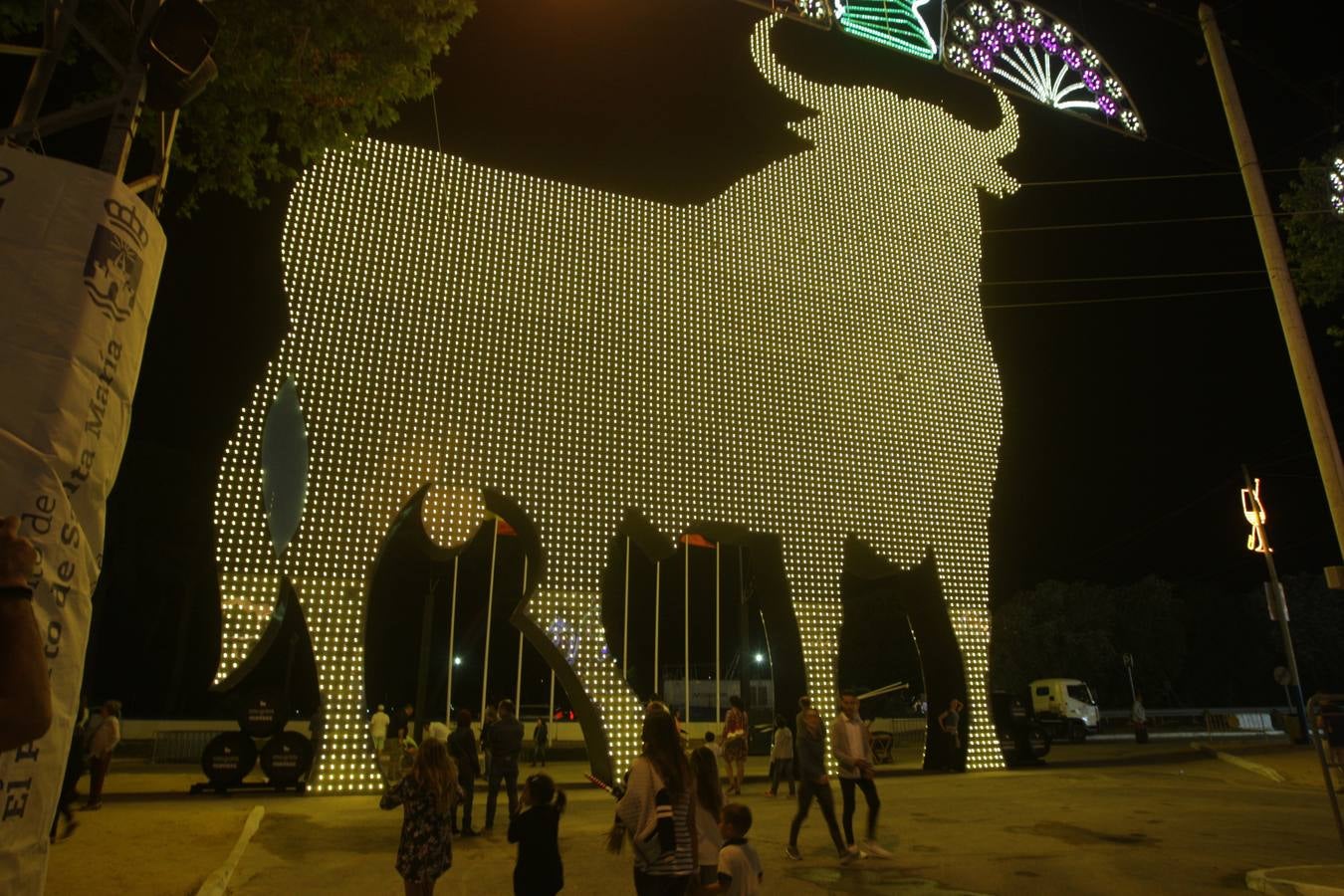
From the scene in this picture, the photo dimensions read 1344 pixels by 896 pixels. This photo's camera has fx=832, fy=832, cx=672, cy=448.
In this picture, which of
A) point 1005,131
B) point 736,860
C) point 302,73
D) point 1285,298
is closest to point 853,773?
point 736,860

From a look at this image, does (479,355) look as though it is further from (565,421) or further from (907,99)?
(907,99)

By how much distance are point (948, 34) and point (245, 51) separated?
36.5 ft

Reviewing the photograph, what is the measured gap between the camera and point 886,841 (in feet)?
25.8

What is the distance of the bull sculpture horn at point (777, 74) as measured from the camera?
1352cm

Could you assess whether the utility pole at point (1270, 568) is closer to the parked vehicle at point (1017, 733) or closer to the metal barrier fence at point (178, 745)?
the parked vehicle at point (1017, 733)

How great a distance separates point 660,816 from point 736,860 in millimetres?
398

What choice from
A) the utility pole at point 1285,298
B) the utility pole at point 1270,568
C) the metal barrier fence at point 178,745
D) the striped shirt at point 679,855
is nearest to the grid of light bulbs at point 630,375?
the utility pole at point 1270,568

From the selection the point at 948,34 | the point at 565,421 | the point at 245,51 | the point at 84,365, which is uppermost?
the point at 948,34

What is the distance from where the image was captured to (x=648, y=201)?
13125 mm

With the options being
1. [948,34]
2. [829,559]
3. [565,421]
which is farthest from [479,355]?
[948,34]

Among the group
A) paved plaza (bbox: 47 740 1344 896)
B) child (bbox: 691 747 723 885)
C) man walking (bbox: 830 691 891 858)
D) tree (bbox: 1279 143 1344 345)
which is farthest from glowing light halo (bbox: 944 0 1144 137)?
child (bbox: 691 747 723 885)

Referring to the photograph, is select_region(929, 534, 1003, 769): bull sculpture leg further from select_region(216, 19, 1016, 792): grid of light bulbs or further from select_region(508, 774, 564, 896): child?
select_region(508, 774, 564, 896): child

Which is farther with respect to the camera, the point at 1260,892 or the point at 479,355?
the point at 479,355

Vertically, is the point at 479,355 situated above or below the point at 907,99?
below
